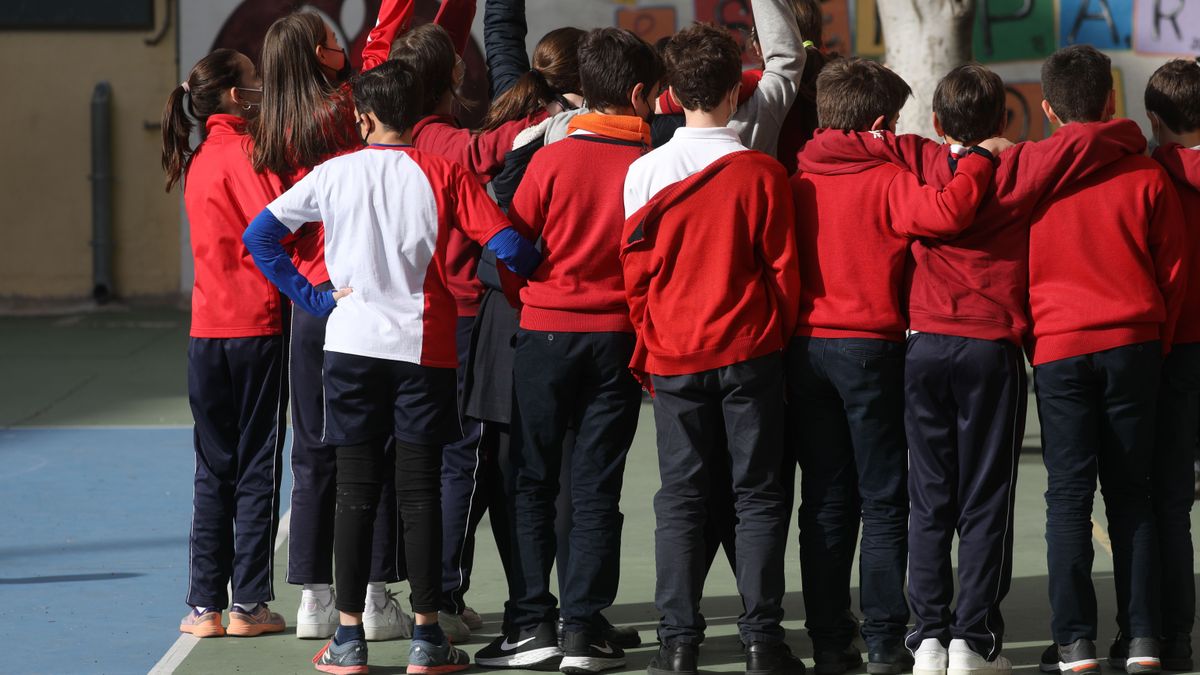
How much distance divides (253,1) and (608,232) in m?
11.4

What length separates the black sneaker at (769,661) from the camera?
15.3 ft

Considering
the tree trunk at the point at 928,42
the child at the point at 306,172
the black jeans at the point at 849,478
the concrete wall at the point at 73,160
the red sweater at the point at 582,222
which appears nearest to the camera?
the black jeans at the point at 849,478

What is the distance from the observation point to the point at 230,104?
5.38 m

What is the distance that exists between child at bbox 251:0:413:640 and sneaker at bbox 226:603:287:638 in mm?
269

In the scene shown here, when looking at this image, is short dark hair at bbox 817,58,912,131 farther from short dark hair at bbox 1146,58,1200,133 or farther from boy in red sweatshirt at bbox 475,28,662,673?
short dark hair at bbox 1146,58,1200,133

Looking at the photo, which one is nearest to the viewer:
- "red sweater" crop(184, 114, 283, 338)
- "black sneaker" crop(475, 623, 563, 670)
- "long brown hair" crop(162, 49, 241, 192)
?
"black sneaker" crop(475, 623, 563, 670)

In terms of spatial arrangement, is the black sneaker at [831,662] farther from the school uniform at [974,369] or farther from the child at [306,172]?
the child at [306,172]

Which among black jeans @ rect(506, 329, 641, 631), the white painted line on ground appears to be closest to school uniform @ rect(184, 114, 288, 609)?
the white painted line on ground

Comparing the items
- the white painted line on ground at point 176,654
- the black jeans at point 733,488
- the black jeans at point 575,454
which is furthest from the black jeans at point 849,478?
the white painted line on ground at point 176,654

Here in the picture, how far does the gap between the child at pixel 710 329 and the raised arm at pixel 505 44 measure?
799 mm

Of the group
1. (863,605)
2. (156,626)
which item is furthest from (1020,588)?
(156,626)

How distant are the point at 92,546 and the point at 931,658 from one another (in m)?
3.55

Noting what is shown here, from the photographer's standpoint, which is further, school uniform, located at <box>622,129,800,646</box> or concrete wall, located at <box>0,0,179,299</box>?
concrete wall, located at <box>0,0,179,299</box>

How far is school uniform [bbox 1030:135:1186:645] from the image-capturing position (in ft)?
14.9
